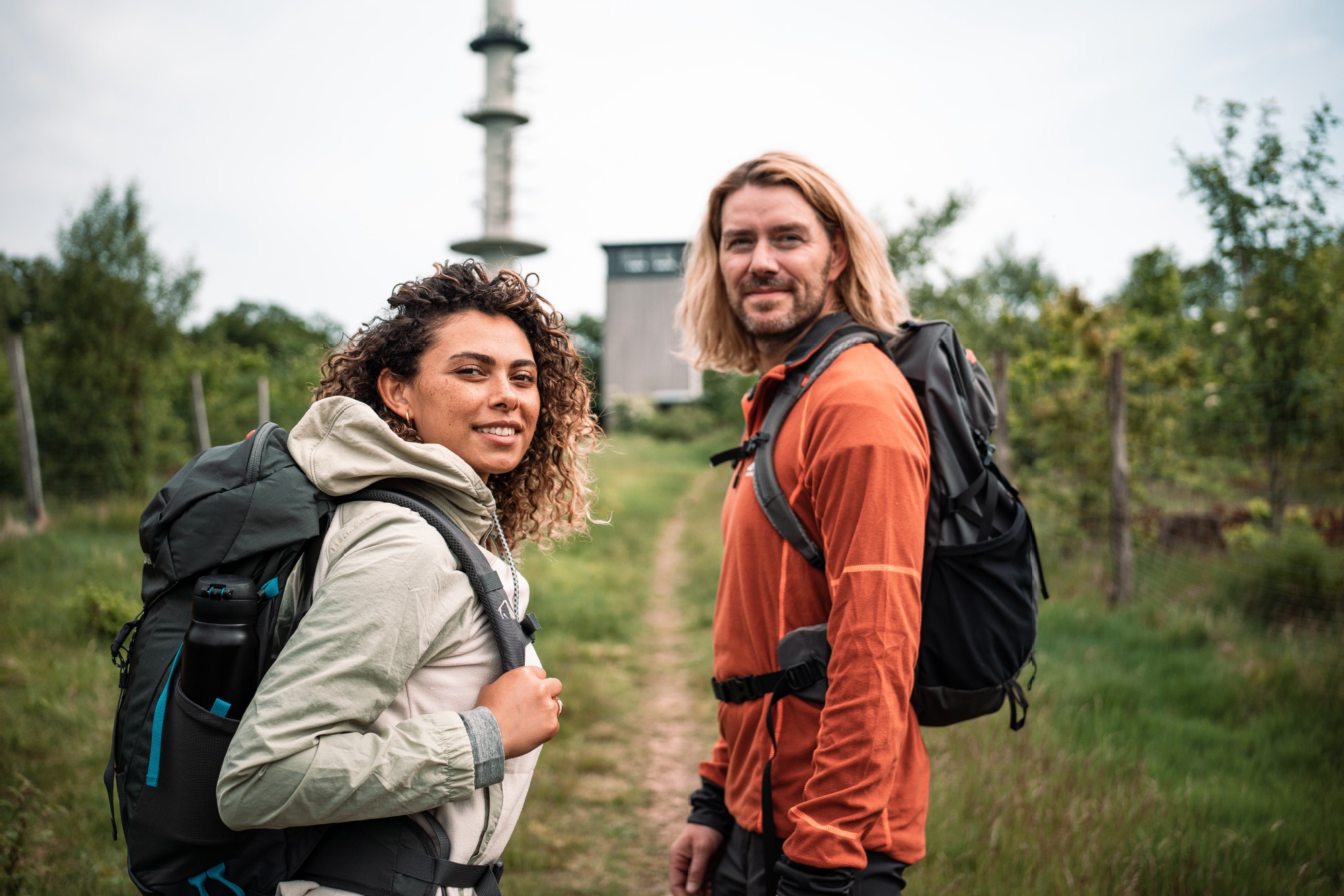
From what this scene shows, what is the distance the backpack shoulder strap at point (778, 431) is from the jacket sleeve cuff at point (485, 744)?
2.49 ft

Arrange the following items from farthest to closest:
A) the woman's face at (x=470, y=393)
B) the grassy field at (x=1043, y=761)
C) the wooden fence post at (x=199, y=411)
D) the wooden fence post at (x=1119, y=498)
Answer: the wooden fence post at (x=199, y=411) < the wooden fence post at (x=1119, y=498) < the grassy field at (x=1043, y=761) < the woman's face at (x=470, y=393)

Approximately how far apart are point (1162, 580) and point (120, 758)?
7971 millimetres

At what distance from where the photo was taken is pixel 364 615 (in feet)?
4.42

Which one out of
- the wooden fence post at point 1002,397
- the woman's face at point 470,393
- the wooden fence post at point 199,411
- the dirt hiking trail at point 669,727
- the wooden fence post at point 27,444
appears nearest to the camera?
the woman's face at point 470,393

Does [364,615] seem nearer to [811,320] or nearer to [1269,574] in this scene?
[811,320]

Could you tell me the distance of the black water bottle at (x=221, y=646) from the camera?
132cm

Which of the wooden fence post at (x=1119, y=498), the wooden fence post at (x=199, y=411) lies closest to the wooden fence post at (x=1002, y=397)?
the wooden fence post at (x=1119, y=498)

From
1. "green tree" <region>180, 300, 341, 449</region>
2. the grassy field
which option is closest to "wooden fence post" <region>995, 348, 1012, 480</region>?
the grassy field

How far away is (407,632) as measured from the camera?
1.38 meters

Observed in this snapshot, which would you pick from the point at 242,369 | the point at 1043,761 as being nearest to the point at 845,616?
the point at 1043,761

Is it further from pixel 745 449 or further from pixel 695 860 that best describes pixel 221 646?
pixel 695 860

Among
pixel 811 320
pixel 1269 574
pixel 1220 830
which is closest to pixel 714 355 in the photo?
pixel 811 320

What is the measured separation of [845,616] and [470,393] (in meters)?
0.89

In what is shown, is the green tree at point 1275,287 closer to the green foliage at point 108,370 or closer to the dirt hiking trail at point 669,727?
Result: the dirt hiking trail at point 669,727
